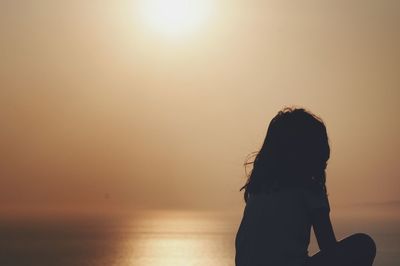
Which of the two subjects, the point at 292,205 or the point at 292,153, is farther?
the point at 292,153

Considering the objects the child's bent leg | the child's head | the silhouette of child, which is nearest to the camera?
the child's bent leg

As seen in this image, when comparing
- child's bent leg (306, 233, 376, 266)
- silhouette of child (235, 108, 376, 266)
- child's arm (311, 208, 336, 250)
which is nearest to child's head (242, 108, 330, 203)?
silhouette of child (235, 108, 376, 266)

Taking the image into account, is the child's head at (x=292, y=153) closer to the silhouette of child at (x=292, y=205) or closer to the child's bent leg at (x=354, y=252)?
the silhouette of child at (x=292, y=205)

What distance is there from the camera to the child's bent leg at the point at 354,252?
13.7 feet

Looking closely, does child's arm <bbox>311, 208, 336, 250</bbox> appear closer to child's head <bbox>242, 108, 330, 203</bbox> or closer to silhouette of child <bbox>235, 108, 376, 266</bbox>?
silhouette of child <bbox>235, 108, 376, 266</bbox>

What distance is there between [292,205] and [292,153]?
313 millimetres

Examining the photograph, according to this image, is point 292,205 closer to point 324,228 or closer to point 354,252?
point 324,228

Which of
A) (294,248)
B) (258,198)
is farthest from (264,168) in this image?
(294,248)

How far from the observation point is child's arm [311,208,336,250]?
4.29 meters

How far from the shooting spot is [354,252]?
420cm

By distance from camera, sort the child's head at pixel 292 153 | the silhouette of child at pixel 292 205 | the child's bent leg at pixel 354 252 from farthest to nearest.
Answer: the child's head at pixel 292 153, the silhouette of child at pixel 292 205, the child's bent leg at pixel 354 252

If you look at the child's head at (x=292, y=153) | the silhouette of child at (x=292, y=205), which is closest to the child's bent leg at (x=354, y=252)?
the silhouette of child at (x=292, y=205)

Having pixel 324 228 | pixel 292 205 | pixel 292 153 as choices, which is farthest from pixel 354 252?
pixel 292 153

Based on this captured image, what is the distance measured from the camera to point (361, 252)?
4.19m
